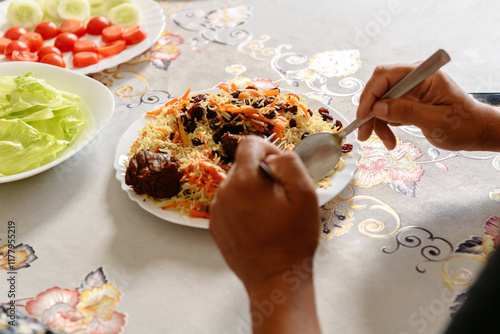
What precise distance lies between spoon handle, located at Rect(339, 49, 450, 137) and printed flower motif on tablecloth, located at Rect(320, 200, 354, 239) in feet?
0.94

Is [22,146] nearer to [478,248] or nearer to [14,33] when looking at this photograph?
[14,33]

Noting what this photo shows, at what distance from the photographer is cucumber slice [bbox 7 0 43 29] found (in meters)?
2.24

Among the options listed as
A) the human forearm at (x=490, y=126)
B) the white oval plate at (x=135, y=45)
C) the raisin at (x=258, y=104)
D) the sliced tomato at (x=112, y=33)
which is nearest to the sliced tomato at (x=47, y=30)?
the white oval plate at (x=135, y=45)

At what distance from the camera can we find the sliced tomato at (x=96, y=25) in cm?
221

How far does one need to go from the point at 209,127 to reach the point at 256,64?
0.69m

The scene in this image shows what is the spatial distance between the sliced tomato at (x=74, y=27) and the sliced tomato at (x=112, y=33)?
138 mm

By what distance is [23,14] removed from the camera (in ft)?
7.36

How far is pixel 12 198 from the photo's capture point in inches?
56.3

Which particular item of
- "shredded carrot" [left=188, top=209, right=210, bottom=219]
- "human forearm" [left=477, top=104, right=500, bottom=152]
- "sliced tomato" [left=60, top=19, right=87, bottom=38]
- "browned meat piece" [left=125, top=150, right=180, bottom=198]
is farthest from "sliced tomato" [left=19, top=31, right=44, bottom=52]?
"human forearm" [left=477, top=104, right=500, bottom=152]

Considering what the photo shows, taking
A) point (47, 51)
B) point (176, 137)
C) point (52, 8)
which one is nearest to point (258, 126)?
point (176, 137)

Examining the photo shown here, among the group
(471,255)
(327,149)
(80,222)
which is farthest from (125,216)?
(471,255)

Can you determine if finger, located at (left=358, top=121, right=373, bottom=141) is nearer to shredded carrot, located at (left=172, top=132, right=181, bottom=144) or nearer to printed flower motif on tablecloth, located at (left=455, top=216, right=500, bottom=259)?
printed flower motif on tablecloth, located at (left=455, top=216, right=500, bottom=259)

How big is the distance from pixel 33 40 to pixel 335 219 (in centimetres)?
163

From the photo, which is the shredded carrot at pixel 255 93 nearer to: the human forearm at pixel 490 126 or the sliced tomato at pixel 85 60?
the human forearm at pixel 490 126
